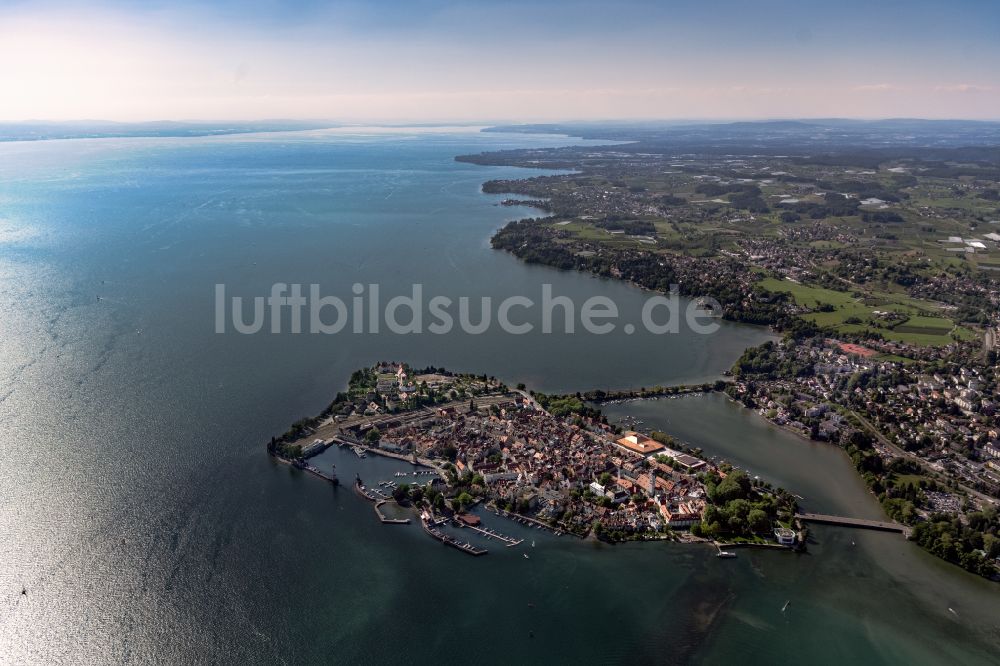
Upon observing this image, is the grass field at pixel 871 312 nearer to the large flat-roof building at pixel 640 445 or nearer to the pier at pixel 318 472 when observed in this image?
the large flat-roof building at pixel 640 445

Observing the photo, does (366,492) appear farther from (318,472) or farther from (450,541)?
(450,541)

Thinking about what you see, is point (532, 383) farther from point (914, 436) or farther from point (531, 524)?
point (914, 436)

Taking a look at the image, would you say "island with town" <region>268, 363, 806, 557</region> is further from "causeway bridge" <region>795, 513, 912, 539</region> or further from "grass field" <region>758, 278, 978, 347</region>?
"grass field" <region>758, 278, 978, 347</region>

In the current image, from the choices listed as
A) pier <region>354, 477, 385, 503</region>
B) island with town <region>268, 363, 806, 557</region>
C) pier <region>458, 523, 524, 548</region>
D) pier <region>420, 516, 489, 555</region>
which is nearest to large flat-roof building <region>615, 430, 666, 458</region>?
island with town <region>268, 363, 806, 557</region>

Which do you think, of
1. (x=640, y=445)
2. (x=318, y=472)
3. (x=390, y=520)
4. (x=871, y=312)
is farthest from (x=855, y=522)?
(x=871, y=312)

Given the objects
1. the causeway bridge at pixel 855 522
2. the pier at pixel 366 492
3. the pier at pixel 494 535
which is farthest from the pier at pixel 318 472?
the causeway bridge at pixel 855 522

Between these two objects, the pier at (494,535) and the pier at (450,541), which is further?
the pier at (494,535)
